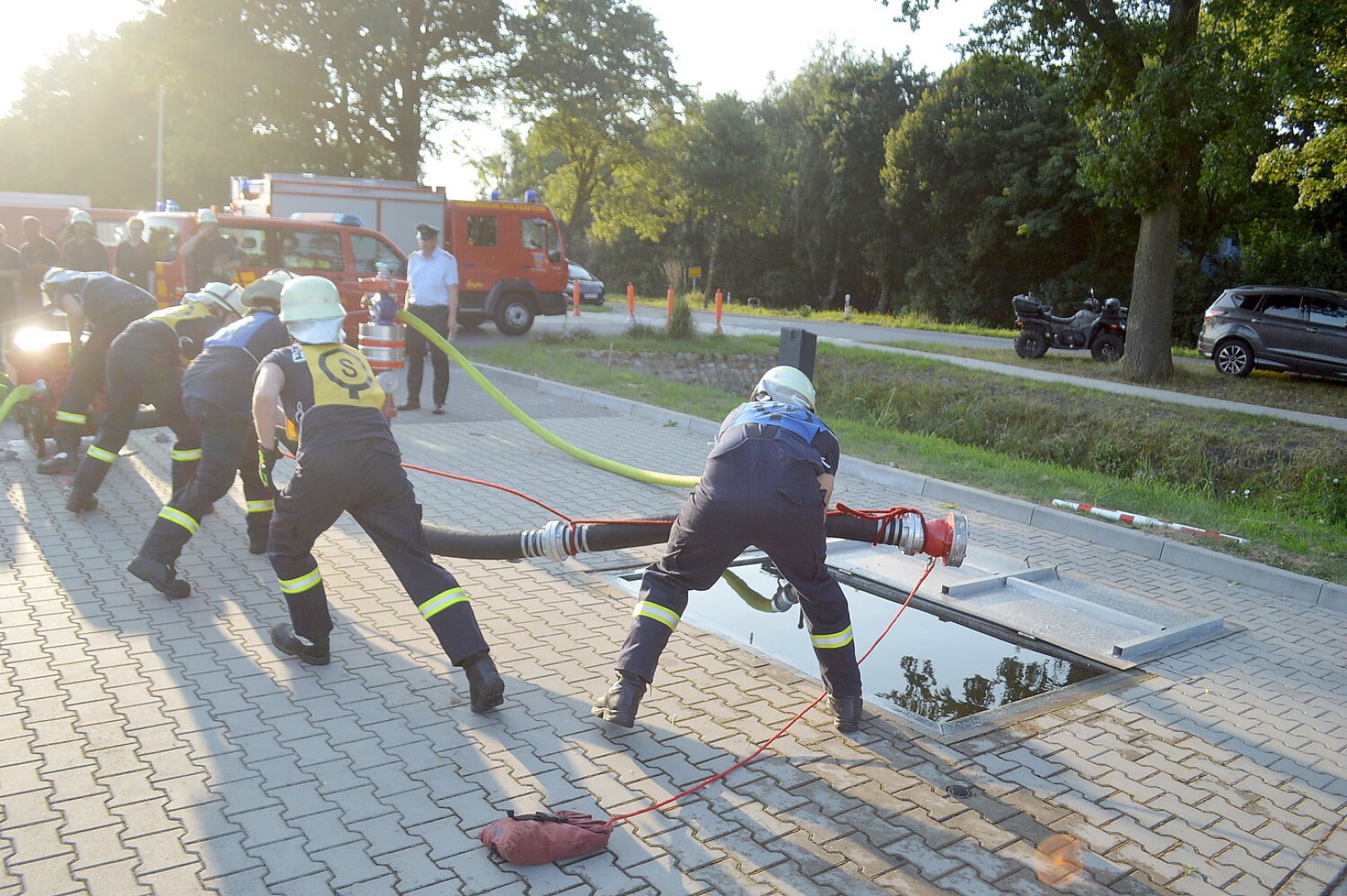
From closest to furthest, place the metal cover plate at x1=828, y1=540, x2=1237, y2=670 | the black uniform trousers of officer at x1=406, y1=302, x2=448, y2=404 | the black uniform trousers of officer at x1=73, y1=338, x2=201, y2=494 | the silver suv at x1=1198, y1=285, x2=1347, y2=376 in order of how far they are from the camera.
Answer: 1. the metal cover plate at x1=828, y1=540, x2=1237, y2=670
2. the black uniform trousers of officer at x1=73, y1=338, x2=201, y2=494
3. the black uniform trousers of officer at x1=406, y1=302, x2=448, y2=404
4. the silver suv at x1=1198, y1=285, x2=1347, y2=376

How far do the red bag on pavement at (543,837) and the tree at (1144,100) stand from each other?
1433 centimetres

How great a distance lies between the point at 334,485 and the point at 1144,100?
14.2m

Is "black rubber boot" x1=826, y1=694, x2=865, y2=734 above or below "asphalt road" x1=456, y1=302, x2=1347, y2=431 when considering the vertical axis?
below

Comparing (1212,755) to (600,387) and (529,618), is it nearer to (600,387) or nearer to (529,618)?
(529,618)

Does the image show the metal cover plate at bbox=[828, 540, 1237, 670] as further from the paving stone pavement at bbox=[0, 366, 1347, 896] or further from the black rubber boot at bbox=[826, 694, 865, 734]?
the black rubber boot at bbox=[826, 694, 865, 734]

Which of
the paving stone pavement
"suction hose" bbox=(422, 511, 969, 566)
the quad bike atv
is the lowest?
the paving stone pavement

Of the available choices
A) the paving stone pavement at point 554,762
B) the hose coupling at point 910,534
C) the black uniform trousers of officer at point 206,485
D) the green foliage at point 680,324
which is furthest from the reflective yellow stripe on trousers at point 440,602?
the green foliage at point 680,324

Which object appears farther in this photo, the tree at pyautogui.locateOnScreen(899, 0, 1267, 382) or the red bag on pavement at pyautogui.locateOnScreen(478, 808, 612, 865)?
the tree at pyautogui.locateOnScreen(899, 0, 1267, 382)

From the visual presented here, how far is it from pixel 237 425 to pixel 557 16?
22247 mm

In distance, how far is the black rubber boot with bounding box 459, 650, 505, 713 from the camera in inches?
166

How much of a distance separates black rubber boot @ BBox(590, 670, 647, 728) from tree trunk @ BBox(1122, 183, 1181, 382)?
14932mm

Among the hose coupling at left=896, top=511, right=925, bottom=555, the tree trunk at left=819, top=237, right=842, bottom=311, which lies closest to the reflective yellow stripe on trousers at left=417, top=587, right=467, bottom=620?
the hose coupling at left=896, top=511, right=925, bottom=555

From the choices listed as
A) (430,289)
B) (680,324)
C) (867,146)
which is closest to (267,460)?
(430,289)

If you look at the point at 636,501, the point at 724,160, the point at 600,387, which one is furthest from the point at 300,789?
the point at 724,160
